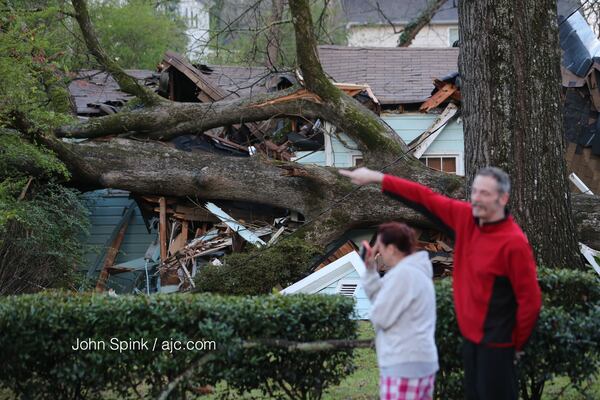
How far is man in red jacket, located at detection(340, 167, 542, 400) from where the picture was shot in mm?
4668

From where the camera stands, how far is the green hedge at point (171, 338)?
5.82 meters

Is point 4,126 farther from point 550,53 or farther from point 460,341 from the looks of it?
point 460,341

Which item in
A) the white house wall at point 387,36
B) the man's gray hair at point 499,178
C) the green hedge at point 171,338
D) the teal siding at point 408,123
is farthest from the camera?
the white house wall at point 387,36

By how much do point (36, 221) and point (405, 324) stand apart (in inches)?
430

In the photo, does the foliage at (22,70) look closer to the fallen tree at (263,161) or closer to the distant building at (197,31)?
the fallen tree at (263,161)

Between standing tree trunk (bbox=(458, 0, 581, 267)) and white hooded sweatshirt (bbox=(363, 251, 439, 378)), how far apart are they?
3.29 meters

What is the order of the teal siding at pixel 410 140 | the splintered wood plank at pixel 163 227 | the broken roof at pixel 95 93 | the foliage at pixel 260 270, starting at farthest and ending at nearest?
1. the broken roof at pixel 95 93
2. the teal siding at pixel 410 140
3. the splintered wood plank at pixel 163 227
4. the foliage at pixel 260 270

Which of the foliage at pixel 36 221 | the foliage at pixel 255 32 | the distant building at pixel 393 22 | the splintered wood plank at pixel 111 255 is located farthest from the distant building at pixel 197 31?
the distant building at pixel 393 22

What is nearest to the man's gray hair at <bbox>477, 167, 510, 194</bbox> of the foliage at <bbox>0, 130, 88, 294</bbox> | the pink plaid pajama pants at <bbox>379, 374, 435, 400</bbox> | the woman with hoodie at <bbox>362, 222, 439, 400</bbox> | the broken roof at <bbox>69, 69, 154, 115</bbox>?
the woman with hoodie at <bbox>362, 222, 439, 400</bbox>

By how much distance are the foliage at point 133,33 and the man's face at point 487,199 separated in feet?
83.4

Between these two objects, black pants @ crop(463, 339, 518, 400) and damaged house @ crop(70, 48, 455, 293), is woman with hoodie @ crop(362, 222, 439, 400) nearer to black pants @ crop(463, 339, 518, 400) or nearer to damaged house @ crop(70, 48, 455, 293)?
black pants @ crop(463, 339, 518, 400)

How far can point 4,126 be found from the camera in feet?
40.2

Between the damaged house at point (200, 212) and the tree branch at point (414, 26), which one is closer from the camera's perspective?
the damaged house at point (200, 212)

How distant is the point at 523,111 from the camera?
7918 mm
